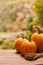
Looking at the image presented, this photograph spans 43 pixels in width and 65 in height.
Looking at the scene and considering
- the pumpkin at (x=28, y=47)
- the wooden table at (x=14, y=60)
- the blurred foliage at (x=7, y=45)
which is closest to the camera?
the wooden table at (x=14, y=60)

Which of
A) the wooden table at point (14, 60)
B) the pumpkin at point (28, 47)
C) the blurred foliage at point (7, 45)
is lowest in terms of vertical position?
the blurred foliage at point (7, 45)

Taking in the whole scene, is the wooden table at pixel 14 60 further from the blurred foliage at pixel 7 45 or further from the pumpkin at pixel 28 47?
the blurred foliage at pixel 7 45

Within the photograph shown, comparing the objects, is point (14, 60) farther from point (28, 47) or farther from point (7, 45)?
→ point (7, 45)

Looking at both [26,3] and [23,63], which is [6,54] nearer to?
[23,63]

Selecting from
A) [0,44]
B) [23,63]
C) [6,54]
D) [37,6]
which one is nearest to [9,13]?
[0,44]

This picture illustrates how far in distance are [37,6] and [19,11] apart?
88 centimetres

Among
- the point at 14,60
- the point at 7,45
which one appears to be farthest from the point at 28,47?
the point at 7,45

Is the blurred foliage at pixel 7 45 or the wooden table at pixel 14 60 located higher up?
the wooden table at pixel 14 60

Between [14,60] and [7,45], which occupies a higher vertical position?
[14,60]

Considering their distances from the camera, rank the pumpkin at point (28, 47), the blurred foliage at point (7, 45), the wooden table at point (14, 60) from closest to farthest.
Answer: the wooden table at point (14, 60) < the pumpkin at point (28, 47) < the blurred foliage at point (7, 45)

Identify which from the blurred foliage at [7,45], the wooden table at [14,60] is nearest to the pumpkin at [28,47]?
the wooden table at [14,60]

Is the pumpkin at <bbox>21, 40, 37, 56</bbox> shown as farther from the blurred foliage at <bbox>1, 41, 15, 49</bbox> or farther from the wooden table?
the blurred foliage at <bbox>1, 41, 15, 49</bbox>

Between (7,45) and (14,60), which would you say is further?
(7,45)

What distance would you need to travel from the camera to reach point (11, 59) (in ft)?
3.34
